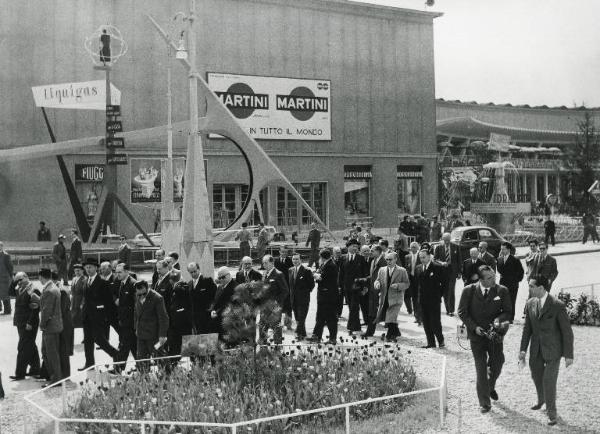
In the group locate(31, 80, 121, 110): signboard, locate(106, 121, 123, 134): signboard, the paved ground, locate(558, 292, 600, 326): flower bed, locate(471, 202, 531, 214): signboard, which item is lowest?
the paved ground

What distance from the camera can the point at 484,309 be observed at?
891cm

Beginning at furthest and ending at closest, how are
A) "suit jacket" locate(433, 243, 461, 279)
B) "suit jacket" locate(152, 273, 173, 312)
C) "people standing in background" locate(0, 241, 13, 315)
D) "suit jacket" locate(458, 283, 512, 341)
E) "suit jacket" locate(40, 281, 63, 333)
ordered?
"people standing in background" locate(0, 241, 13, 315) < "suit jacket" locate(433, 243, 461, 279) < "suit jacket" locate(152, 273, 173, 312) < "suit jacket" locate(40, 281, 63, 333) < "suit jacket" locate(458, 283, 512, 341)

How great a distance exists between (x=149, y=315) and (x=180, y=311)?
0.75 meters

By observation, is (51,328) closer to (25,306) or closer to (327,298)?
(25,306)

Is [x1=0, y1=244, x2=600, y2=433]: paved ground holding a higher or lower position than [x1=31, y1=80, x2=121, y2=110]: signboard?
lower

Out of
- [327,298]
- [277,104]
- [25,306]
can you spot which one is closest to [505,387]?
[327,298]

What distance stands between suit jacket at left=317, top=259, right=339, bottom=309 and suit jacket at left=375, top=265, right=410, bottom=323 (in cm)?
78

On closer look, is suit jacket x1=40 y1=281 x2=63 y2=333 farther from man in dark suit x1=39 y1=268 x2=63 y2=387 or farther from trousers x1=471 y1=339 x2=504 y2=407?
trousers x1=471 y1=339 x2=504 y2=407

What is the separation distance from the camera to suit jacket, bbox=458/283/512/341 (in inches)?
349

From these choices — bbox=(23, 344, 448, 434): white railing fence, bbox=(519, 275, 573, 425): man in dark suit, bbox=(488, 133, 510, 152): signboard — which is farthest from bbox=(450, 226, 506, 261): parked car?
bbox=(488, 133, 510, 152): signboard

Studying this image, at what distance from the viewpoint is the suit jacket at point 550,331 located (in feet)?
27.0

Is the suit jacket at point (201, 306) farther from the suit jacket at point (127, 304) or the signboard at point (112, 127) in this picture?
the signboard at point (112, 127)

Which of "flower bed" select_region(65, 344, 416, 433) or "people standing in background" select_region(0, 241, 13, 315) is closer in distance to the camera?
"flower bed" select_region(65, 344, 416, 433)

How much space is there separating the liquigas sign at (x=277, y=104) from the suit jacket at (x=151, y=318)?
31085 mm
